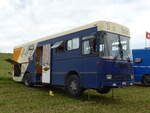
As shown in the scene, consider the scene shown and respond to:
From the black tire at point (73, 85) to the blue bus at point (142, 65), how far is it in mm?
8012

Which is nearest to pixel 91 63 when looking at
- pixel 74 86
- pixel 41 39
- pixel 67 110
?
pixel 74 86

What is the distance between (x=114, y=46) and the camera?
9.20 metres

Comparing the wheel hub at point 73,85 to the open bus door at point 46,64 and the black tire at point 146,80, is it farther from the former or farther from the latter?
the black tire at point 146,80

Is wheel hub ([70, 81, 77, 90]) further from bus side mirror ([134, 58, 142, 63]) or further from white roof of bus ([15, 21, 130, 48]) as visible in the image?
bus side mirror ([134, 58, 142, 63])

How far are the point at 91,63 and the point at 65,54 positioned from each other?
2089 mm

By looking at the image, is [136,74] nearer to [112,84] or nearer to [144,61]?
[144,61]

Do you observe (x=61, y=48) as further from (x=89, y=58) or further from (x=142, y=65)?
(x=142, y=65)

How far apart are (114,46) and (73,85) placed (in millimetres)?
2686

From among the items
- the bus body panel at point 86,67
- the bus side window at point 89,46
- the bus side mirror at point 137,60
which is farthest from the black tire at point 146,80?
the bus side window at point 89,46

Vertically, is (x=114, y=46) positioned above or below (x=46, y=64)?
above

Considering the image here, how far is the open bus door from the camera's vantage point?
12.1 meters

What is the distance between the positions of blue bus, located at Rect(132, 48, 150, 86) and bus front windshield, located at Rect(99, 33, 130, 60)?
7156 mm

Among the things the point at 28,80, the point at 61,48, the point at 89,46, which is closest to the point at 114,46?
the point at 89,46

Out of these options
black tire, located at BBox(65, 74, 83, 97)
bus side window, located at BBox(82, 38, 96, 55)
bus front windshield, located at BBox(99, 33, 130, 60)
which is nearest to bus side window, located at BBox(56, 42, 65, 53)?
black tire, located at BBox(65, 74, 83, 97)
